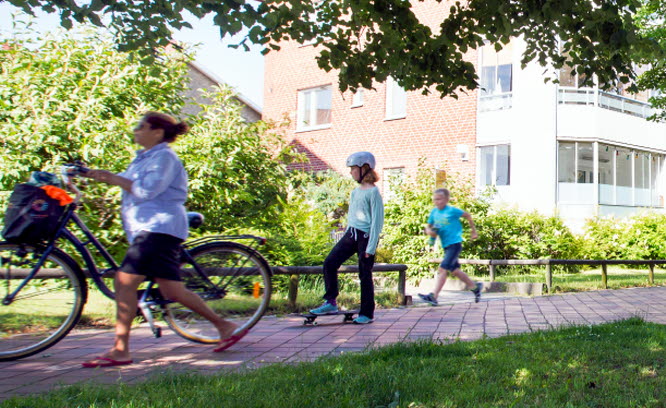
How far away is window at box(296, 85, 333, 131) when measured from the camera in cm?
2534

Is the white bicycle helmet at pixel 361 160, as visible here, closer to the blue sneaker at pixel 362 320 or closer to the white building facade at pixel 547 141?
the blue sneaker at pixel 362 320

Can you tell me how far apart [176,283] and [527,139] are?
17.4 meters

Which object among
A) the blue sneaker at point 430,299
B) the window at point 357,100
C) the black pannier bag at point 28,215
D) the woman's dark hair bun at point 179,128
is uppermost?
the window at point 357,100

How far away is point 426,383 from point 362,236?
10.4 feet

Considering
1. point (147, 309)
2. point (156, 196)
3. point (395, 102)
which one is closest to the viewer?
point (156, 196)

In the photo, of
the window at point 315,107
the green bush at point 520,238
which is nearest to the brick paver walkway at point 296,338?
the green bush at point 520,238

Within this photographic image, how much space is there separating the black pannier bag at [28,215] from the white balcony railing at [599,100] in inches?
733

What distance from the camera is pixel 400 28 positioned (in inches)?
271

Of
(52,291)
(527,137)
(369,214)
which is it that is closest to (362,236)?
(369,214)

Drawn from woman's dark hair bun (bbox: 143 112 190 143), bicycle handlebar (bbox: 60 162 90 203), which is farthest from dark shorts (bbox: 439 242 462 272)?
bicycle handlebar (bbox: 60 162 90 203)

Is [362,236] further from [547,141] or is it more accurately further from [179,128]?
[547,141]

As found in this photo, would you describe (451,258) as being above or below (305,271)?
above

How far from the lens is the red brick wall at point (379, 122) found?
69.6ft

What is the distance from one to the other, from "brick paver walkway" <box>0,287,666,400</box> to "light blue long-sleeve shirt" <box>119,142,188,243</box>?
0.87 meters
